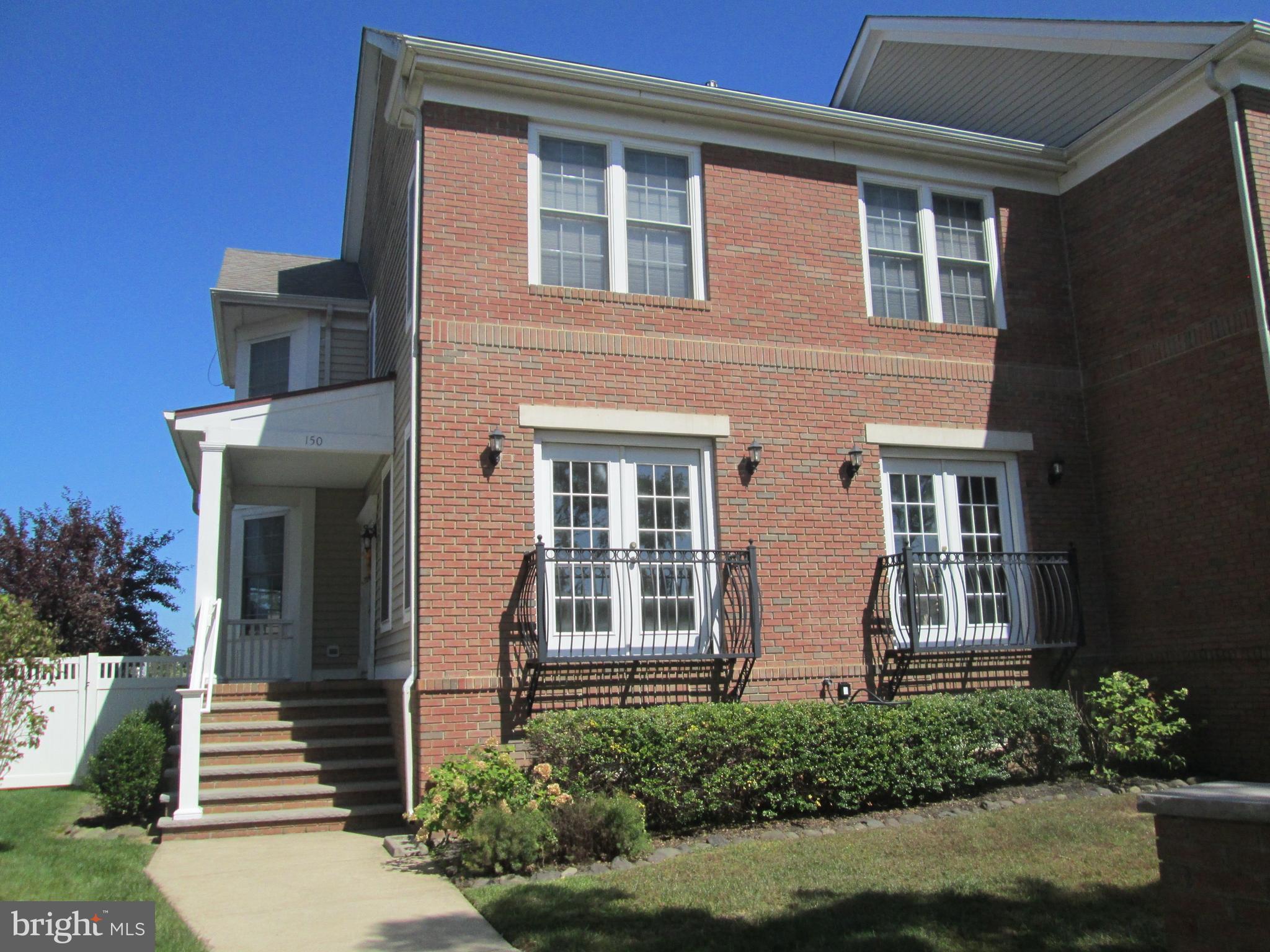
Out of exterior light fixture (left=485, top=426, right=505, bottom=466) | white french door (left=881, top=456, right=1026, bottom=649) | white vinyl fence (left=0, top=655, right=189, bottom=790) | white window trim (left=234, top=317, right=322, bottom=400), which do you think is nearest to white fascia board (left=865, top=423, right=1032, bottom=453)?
white french door (left=881, top=456, right=1026, bottom=649)

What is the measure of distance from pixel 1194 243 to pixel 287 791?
31.8 feet

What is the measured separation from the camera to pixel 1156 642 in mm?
10367

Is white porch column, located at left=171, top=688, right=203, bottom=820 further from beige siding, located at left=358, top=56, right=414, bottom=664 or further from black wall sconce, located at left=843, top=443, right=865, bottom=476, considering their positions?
black wall sconce, located at left=843, top=443, right=865, bottom=476

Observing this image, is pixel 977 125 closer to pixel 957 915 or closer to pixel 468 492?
pixel 468 492

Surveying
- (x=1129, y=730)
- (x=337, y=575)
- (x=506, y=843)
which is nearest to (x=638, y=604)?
(x=506, y=843)

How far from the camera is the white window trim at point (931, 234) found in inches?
440

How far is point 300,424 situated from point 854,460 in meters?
5.39

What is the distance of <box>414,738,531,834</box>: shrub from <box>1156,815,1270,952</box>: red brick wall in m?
4.40

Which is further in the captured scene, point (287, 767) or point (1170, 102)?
point (1170, 102)

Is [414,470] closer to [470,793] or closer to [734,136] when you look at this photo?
[470,793]

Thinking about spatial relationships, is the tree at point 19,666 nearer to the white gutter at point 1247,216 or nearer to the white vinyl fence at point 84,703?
the white vinyl fence at point 84,703

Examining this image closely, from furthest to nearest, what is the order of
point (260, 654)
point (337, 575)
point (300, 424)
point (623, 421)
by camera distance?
point (337, 575) < point (260, 654) < point (300, 424) < point (623, 421)

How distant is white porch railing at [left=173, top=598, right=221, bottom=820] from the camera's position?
28.2ft

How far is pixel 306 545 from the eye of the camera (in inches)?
540
